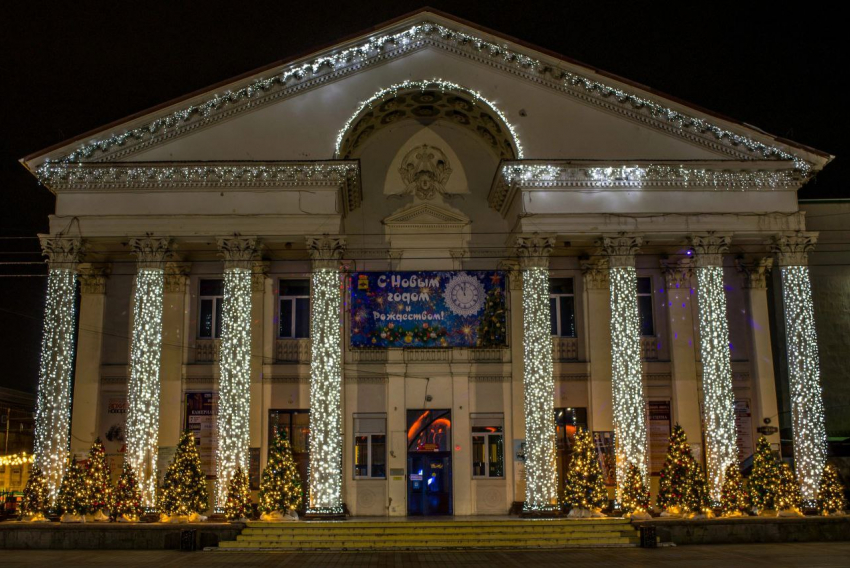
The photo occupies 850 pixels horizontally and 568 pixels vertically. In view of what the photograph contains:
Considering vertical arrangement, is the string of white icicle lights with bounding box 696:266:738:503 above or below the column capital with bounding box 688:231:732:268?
below

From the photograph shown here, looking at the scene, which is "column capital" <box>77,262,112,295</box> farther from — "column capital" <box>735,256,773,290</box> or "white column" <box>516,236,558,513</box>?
"column capital" <box>735,256,773,290</box>

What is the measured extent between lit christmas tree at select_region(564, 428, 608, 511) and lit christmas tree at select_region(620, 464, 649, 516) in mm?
574

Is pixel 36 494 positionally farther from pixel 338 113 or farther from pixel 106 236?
pixel 338 113

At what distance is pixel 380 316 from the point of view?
25.6m

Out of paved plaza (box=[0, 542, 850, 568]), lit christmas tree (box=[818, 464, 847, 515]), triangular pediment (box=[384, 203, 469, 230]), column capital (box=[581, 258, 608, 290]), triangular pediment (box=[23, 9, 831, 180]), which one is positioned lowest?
paved plaza (box=[0, 542, 850, 568])

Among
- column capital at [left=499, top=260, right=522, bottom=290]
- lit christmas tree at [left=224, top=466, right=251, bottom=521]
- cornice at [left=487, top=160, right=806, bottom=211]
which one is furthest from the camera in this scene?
column capital at [left=499, top=260, right=522, bottom=290]

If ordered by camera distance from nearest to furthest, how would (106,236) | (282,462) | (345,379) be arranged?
(282,462)
(106,236)
(345,379)

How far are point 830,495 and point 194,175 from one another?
1995 centimetres

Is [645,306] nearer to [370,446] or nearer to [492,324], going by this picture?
[492,324]

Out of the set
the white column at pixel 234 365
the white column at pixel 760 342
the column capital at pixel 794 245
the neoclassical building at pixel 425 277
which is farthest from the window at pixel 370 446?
the column capital at pixel 794 245

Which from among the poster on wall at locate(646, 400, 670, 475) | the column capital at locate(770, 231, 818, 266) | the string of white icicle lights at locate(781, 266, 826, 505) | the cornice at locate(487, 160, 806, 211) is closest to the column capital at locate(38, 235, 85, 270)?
the cornice at locate(487, 160, 806, 211)

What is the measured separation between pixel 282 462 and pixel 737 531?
11.9 meters

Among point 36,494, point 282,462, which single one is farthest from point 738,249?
point 36,494

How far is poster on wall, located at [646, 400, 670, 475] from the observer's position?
2647 centimetres
